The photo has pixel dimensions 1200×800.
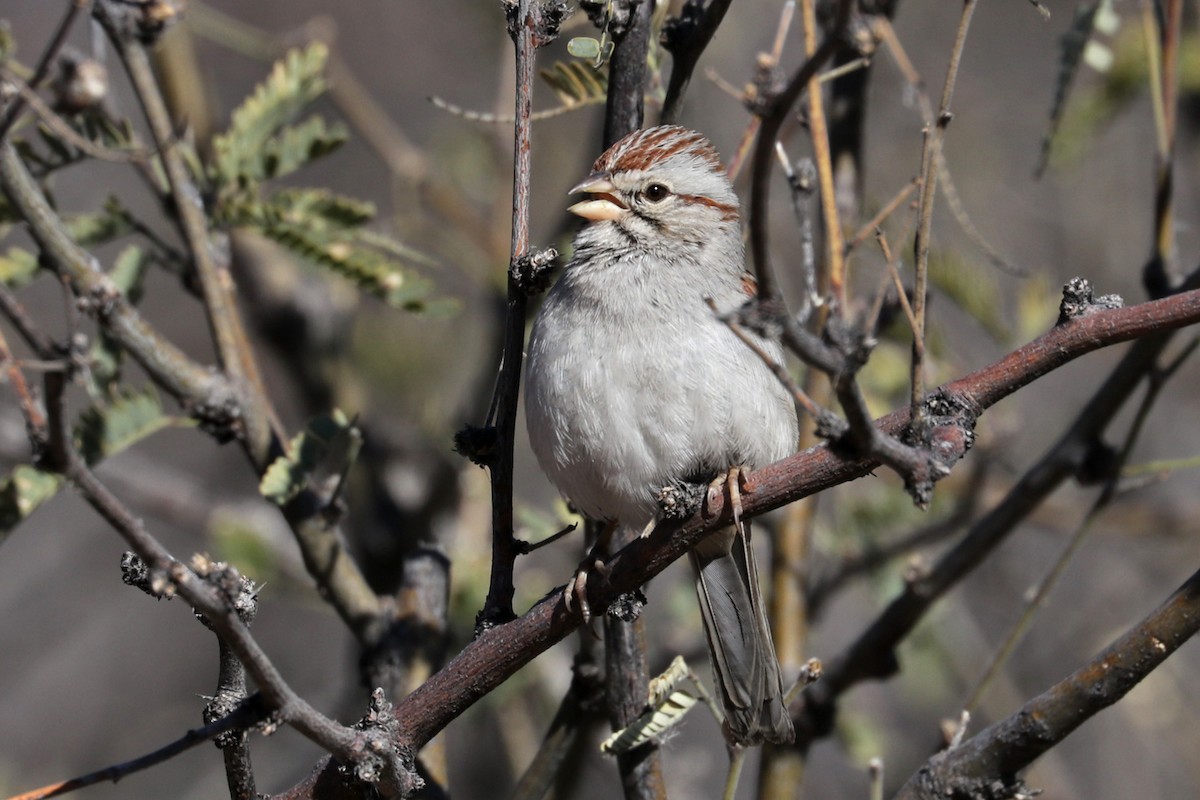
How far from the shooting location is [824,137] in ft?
8.41

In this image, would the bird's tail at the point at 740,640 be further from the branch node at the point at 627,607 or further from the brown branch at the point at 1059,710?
the branch node at the point at 627,607

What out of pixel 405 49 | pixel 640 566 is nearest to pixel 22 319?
pixel 640 566

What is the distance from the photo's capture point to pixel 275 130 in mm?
3332

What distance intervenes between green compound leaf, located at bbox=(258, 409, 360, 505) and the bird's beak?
84 cm

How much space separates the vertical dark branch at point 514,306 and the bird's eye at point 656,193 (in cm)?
100

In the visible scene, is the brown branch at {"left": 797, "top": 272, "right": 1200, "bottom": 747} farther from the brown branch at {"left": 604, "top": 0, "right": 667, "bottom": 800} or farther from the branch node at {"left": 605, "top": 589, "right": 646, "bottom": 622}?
the branch node at {"left": 605, "top": 589, "right": 646, "bottom": 622}

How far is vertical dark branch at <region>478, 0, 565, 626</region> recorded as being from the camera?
222 cm

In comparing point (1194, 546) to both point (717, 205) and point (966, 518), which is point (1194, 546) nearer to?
point (966, 518)

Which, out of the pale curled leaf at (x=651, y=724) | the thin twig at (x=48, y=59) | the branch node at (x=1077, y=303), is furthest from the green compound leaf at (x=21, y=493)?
the branch node at (x=1077, y=303)

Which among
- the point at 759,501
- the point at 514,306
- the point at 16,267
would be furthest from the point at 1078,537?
the point at 16,267

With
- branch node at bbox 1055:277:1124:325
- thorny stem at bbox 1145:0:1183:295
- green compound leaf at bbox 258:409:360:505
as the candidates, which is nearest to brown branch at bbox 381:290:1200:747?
branch node at bbox 1055:277:1124:325

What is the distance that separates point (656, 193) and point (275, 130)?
3.53ft

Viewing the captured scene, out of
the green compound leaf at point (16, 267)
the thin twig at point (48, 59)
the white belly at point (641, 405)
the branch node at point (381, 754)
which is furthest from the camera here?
the green compound leaf at point (16, 267)

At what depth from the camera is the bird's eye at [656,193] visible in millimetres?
3267
